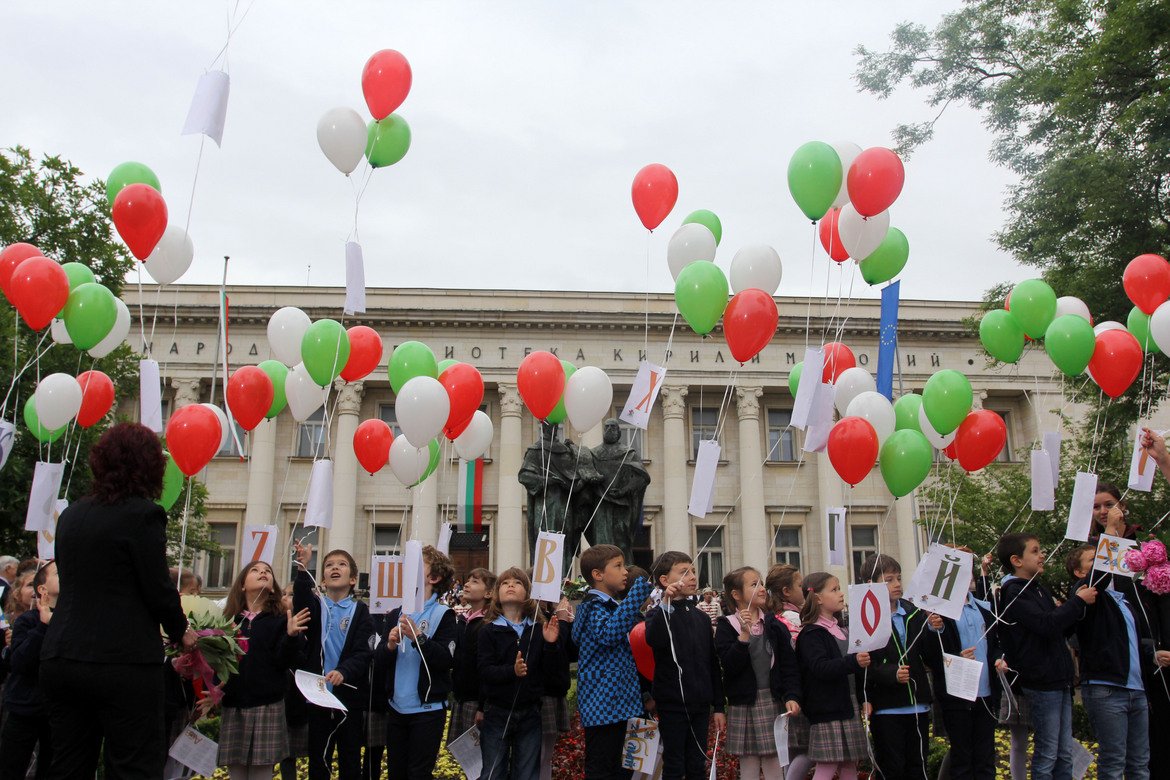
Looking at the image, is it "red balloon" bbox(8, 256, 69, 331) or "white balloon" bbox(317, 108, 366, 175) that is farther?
"red balloon" bbox(8, 256, 69, 331)

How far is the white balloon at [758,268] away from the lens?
8984 millimetres

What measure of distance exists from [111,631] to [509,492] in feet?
84.6

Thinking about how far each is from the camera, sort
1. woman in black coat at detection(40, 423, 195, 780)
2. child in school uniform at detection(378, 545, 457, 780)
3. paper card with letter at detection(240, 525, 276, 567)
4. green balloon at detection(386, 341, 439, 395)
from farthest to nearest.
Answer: green balloon at detection(386, 341, 439, 395) → paper card with letter at detection(240, 525, 276, 567) → child in school uniform at detection(378, 545, 457, 780) → woman in black coat at detection(40, 423, 195, 780)

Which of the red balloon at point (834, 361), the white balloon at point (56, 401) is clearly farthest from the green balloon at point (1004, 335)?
the white balloon at point (56, 401)

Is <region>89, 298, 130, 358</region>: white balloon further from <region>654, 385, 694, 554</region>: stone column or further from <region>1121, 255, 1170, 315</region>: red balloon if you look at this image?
<region>654, 385, 694, 554</region>: stone column

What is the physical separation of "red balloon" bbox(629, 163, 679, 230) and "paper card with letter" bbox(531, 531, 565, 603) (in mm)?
4190

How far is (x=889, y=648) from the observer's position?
6496mm

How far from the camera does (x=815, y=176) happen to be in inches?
310

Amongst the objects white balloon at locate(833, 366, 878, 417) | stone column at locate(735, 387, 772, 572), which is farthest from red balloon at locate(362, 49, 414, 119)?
stone column at locate(735, 387, 772, 572)

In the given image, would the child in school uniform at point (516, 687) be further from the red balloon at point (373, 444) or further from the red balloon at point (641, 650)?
the red balloon at point (373, 444)

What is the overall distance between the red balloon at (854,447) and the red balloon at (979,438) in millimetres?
1130

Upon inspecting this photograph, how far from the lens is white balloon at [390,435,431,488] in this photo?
9.32 metres

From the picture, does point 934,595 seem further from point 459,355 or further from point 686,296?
point 459,355

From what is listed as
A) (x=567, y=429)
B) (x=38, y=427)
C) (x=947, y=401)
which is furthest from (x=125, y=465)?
(x=567, y=429)
